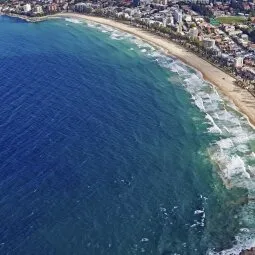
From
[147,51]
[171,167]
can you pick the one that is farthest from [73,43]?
[171,167]

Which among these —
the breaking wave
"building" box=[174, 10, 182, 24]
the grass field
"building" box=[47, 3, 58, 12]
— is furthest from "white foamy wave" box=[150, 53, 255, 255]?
"building" box=[47, 3, 58, 12]

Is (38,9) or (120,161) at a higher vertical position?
(120,161)

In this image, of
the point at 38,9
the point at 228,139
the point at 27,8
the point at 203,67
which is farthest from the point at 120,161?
the point at 27,8

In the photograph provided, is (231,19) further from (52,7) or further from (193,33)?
(52,7)

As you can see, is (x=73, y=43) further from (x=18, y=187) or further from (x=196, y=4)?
(x=18, y=187)

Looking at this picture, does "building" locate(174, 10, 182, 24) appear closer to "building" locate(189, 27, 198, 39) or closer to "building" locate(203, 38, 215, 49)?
"building" locate(189, 27, 198, 39)
